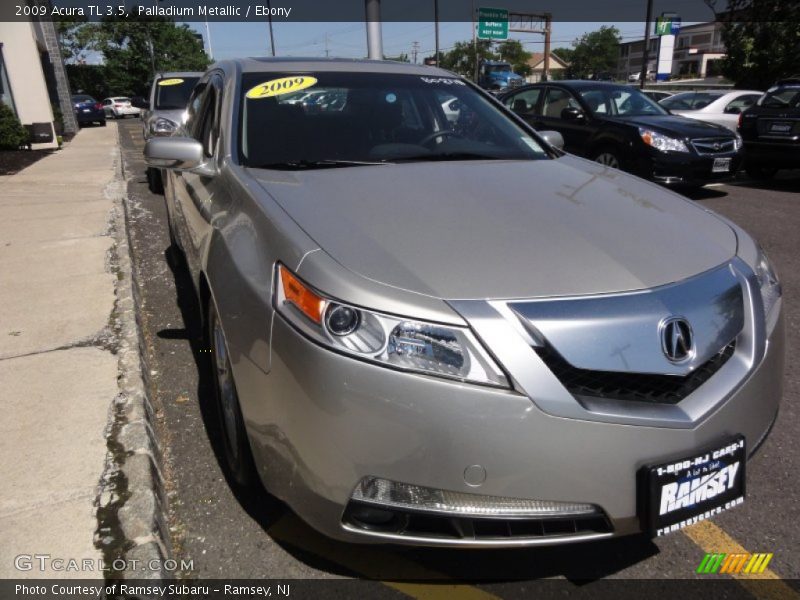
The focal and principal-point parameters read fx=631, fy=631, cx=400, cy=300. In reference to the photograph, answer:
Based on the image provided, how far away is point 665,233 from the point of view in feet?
7.26

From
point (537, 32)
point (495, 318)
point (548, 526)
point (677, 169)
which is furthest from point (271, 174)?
point (537, 32)

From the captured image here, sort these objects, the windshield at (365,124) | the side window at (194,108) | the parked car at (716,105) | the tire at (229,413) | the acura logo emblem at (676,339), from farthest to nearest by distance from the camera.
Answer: the parked car at (716,105), the side window at (194,108), the windshield at (365,124), the tire at (229,413), the acura logo emblem at (676,339)

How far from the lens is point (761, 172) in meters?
10.0

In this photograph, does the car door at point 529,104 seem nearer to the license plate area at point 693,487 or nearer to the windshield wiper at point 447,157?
the windshield wiper at point 447,157

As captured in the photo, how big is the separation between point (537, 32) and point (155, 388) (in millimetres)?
53934

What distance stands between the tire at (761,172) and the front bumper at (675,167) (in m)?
2.17

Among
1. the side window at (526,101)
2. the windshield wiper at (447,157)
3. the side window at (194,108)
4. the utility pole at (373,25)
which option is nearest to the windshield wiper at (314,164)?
the windshield wiper at (447,157)

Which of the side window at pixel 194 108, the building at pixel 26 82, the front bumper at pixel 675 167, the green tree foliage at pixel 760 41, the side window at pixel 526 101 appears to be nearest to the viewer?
the side window at pixel 194 108

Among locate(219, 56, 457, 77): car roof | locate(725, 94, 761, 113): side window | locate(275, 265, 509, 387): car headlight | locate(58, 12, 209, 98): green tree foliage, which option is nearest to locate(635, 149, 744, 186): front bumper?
locate(725, 94, 761, 113): side window

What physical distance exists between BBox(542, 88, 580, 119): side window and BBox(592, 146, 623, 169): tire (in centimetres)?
91

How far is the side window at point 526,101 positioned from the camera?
385 inches

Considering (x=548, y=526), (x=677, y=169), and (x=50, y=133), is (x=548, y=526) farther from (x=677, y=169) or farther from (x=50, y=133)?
(x=50, y=133)

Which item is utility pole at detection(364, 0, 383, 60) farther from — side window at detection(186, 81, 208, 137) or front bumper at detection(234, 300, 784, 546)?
front bumper at detection(234, 300, 784, 546)

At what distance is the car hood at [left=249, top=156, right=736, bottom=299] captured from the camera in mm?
1798
